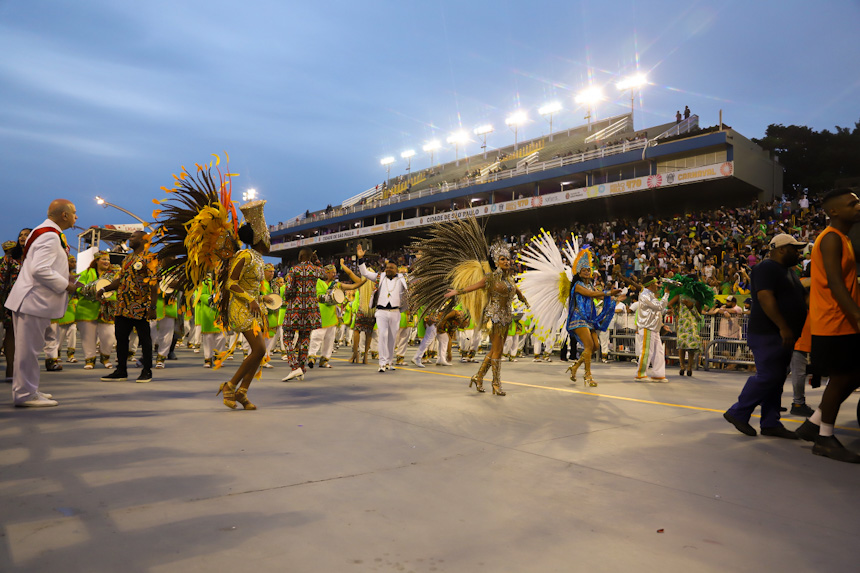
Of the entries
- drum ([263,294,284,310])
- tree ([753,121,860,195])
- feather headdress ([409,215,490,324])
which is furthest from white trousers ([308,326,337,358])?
tree ([753,121,860,195])

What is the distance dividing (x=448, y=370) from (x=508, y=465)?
23.4ft

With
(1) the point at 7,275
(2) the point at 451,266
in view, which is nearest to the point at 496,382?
(2) the point at 451,266

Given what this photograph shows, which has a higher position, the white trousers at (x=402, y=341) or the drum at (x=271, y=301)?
the drum at (x=271, y=301)

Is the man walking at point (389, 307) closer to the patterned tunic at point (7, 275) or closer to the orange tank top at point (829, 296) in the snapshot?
the patterned tunic at point (7, 275)

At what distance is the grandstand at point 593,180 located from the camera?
96.0 feet

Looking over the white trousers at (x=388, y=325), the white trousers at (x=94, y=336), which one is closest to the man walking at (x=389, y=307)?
the white trousers at (x=388, y=325)

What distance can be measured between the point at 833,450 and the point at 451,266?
4955mm

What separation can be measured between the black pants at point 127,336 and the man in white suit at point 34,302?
2.19 m

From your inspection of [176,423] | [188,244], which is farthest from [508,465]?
[188,244]

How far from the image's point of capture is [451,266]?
806 cm

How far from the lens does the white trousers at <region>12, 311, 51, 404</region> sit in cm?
531

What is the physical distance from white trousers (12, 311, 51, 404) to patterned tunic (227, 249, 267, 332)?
1732mm

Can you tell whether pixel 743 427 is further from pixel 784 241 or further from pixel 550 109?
pixel 550 109

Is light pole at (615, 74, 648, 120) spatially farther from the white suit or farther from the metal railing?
the white suit
